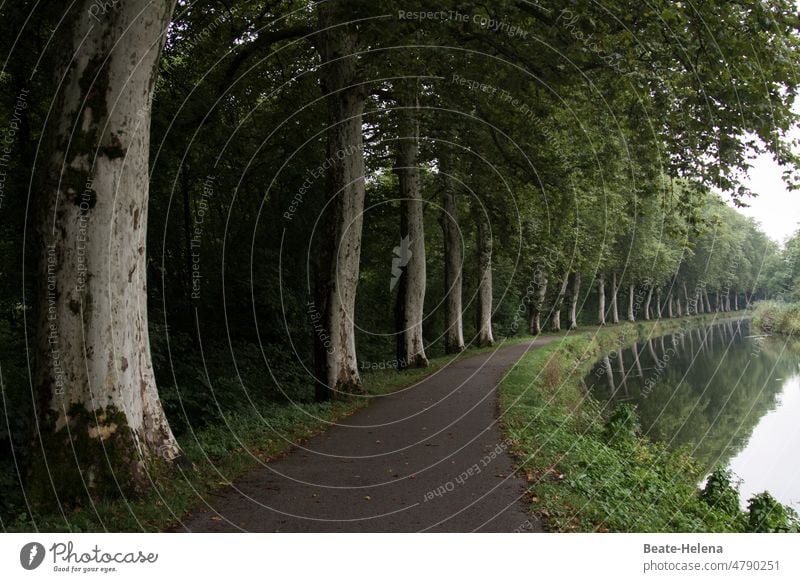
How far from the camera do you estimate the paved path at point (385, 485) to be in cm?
662

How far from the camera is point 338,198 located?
1468cm

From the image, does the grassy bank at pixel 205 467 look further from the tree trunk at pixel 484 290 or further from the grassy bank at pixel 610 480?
the tree trunk at pixel 484 290

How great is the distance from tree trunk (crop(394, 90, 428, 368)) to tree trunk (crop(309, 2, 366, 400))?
211 inches

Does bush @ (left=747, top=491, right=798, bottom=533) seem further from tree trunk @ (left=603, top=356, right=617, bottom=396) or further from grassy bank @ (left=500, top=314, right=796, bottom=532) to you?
tree trunk @ (left=603, top=356, right=617, bottom=396)

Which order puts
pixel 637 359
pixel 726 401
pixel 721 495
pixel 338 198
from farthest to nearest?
pixel 637 359
pixel 726 401
pixel 338 198
pixel 721 495

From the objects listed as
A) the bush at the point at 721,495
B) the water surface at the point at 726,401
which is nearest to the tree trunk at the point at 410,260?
the water surface at the point at 726,401

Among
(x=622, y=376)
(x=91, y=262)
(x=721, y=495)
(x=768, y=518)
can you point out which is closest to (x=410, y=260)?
(x=721, y=495)

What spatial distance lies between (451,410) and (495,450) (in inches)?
165

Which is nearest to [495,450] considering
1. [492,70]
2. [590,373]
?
[492,70]

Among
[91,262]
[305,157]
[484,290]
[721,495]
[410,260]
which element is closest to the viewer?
[91,262]

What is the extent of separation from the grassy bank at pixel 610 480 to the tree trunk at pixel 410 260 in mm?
5400

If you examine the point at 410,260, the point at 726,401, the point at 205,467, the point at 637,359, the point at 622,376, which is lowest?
the point at 726,401

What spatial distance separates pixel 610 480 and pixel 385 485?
3.03 m

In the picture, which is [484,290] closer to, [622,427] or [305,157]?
[305,157]
